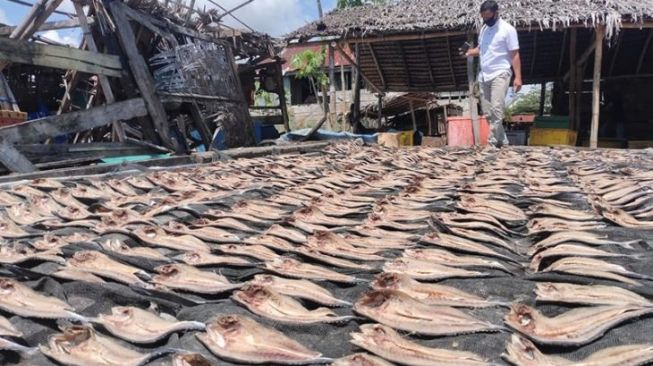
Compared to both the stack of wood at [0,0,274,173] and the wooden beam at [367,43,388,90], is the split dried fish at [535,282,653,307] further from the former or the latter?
the wooden beam at [367,43,388,90]

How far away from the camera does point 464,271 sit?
1.90 meters

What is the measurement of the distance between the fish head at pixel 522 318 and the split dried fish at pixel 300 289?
1.59 ft

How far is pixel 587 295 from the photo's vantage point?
1.62 meters

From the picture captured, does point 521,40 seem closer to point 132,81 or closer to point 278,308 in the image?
point 132,81

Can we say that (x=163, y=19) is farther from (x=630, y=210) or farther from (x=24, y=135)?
(x=630, y=210)

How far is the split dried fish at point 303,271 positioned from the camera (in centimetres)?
189

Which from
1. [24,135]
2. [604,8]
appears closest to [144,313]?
[24,135]

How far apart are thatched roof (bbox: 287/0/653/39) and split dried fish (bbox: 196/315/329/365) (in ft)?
35.7

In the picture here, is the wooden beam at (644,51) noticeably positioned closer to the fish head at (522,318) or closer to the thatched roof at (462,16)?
the thatched roof at (462,16)

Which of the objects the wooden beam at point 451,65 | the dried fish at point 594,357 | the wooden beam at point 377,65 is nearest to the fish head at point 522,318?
the dried fish at point 594,357

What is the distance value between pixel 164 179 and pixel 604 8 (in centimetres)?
1004

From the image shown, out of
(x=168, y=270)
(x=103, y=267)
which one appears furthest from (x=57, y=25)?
(x=168, y=270)

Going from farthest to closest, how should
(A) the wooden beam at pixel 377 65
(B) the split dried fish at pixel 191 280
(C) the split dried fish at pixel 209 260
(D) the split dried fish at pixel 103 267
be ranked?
(A) the wooden beam at pixel 377 65
(C) the split dried fish at pixel 209 260
(D) the split dried fish at pixel 103 267
(B) the split dried fish at pixel 191 280

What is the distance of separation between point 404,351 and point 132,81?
8182 millimetres
